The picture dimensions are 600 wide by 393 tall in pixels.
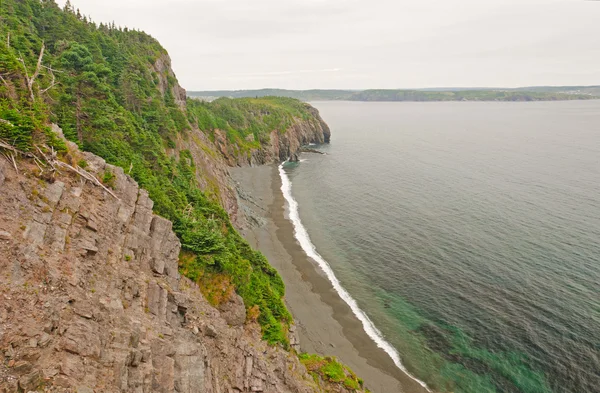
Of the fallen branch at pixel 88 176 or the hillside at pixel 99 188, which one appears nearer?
the hillside at pixel 99 188

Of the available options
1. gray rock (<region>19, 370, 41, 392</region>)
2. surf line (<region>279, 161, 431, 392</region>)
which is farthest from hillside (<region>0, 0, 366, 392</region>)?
surf line (<region>279, 161, 431, 392</region>)

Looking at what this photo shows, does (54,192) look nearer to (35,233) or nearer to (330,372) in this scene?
Result: (35,233)

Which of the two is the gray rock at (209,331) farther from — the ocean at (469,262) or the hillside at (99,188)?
the ocean at (469,262)

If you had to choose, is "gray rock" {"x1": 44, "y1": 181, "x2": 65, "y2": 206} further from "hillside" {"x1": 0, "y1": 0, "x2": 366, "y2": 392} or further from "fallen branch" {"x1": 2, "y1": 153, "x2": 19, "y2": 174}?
"fallen branch" {"x1": 2, "y1": 153, "x2": 19, "y2": 174}

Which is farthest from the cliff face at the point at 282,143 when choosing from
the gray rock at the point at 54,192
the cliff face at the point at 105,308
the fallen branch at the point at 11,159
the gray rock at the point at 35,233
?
the gray rock at the point at 35,233

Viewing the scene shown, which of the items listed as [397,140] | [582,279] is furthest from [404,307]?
[397,140]

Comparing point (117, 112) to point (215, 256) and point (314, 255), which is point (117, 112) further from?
point (314, 255)
